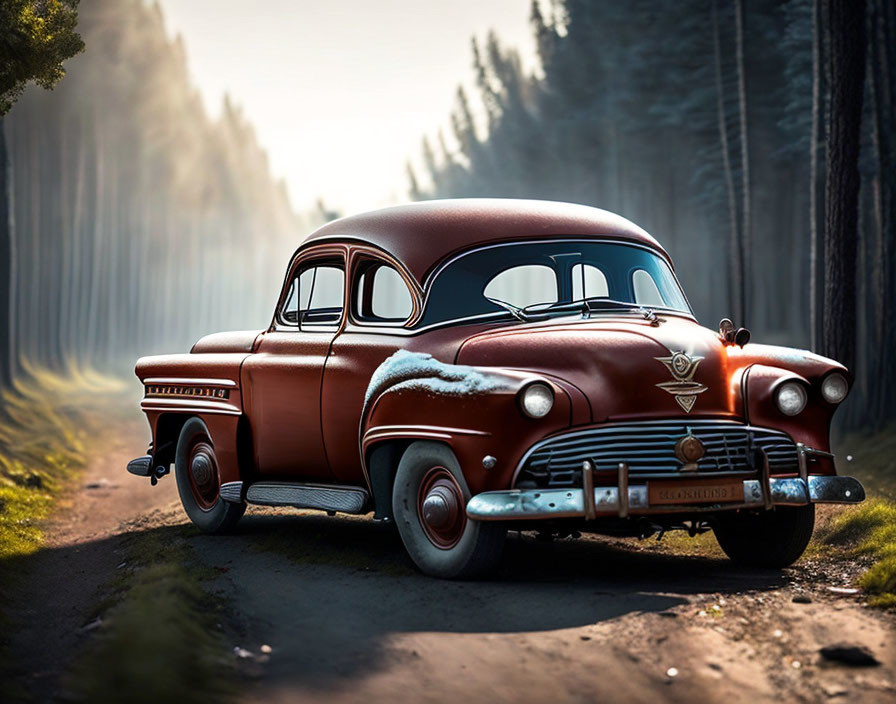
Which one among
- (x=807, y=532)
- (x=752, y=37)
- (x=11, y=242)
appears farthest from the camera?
(x=752, y=37)

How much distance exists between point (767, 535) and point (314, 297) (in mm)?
3689

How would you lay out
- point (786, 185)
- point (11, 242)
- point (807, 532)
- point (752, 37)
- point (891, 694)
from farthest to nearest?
point (786, 185), point (752, 37), point (11, 242), point (807, 532), point (891, 694)

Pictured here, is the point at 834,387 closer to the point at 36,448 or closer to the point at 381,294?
the point at 381,294

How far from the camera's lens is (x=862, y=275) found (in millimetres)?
21641

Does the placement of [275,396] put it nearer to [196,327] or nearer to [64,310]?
[64,310]

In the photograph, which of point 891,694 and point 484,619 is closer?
point 891,694

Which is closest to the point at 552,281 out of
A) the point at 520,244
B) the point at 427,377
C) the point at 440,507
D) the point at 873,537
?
→ the point at 520,244

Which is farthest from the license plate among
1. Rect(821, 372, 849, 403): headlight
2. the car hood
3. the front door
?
the front door

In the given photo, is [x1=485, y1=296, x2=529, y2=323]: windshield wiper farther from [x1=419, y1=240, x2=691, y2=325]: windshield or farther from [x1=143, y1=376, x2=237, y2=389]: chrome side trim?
[x1=143, y1=376, x2=237, y2=389]: chrome side trim

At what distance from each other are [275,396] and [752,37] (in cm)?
3080

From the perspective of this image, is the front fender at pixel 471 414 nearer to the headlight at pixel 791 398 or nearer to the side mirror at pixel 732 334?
the headlight at pixel 791 398

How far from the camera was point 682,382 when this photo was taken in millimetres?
7098

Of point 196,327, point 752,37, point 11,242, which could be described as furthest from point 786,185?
point 196,327

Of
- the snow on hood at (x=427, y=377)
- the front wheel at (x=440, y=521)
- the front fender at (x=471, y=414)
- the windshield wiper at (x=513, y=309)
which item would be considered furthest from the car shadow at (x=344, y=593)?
the windshield wiper at (x=513, y=309)
